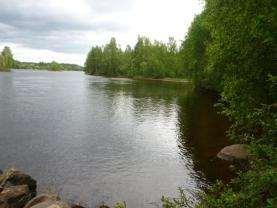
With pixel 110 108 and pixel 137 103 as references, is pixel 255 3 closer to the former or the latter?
pixel 110 108

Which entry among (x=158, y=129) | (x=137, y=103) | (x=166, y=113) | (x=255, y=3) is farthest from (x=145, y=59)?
(x=255, y=3)

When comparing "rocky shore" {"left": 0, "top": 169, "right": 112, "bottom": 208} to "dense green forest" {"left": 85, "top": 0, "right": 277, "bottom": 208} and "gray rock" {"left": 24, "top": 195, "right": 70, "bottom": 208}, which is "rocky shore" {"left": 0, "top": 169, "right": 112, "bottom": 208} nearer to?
"gray rock" {"left": 24, "top": 195, "right": 70, "bottom": 208}

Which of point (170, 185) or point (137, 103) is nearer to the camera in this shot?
point (170, 185)

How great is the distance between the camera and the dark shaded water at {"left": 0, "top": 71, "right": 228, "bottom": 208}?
92.6 ft

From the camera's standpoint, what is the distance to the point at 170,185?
94.7ft

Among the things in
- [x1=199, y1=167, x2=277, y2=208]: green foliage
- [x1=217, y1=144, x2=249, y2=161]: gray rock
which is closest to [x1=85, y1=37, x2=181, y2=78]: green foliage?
[x1=217, y1=144, x2=249, y2=161]: gray rock

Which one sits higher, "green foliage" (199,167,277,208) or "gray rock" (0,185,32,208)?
"green foliage" (199,167,277,208)

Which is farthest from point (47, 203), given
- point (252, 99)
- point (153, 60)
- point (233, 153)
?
point (153, 60)

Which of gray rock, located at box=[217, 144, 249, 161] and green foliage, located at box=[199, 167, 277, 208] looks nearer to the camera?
green foliage, located at box=[199, 167, 277, 208]

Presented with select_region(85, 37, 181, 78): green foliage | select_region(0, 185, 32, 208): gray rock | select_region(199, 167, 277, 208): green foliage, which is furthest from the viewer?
select_region(85, 37, 181, 78): green foliage

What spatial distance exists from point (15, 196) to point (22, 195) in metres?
0.57

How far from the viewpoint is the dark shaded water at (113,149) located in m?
28.2

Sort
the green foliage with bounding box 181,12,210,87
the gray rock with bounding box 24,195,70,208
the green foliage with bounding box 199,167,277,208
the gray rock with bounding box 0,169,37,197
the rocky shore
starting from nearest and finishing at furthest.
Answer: the green foliage with bounding box 199,167,277,208, the gray rock with bounding box 24,195,70,208, the rocky shore, the gray rock with bounding box 0,169,37,197, the green foliage with bounding box 181,12,210,87

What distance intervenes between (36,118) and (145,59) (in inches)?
5405
